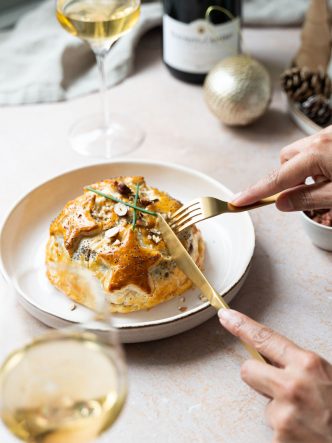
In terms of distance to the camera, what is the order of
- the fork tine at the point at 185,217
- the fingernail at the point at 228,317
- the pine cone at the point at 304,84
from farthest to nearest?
the pine cone at the point at 304,84
the fork tine at the point at 185,217
the fingernail at the point at 228,317

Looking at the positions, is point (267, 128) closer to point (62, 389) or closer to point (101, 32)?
point (101, 32)

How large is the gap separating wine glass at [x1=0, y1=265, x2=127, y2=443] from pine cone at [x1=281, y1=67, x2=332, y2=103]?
113 cm

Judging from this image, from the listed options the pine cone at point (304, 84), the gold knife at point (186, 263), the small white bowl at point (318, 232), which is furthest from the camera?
the pine cone at point (304, 84)

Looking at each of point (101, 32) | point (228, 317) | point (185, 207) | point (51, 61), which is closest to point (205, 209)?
point (185, 207)

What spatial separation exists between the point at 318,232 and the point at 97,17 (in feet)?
2.23

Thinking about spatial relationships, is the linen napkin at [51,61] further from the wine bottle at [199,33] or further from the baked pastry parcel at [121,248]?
the baked pastry parcel at [121,248]

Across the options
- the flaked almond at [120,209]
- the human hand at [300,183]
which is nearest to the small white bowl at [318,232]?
the human hand at [300,183]

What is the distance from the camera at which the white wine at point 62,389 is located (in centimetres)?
71

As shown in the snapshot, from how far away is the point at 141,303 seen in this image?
1.18 meters

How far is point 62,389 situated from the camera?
0.71m

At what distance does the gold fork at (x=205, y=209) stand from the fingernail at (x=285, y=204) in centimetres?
1

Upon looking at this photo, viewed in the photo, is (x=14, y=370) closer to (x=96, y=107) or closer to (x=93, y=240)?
(x=93, y=240)

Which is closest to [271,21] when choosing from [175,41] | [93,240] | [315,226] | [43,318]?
[175,41]

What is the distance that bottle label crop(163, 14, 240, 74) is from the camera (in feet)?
5.79
